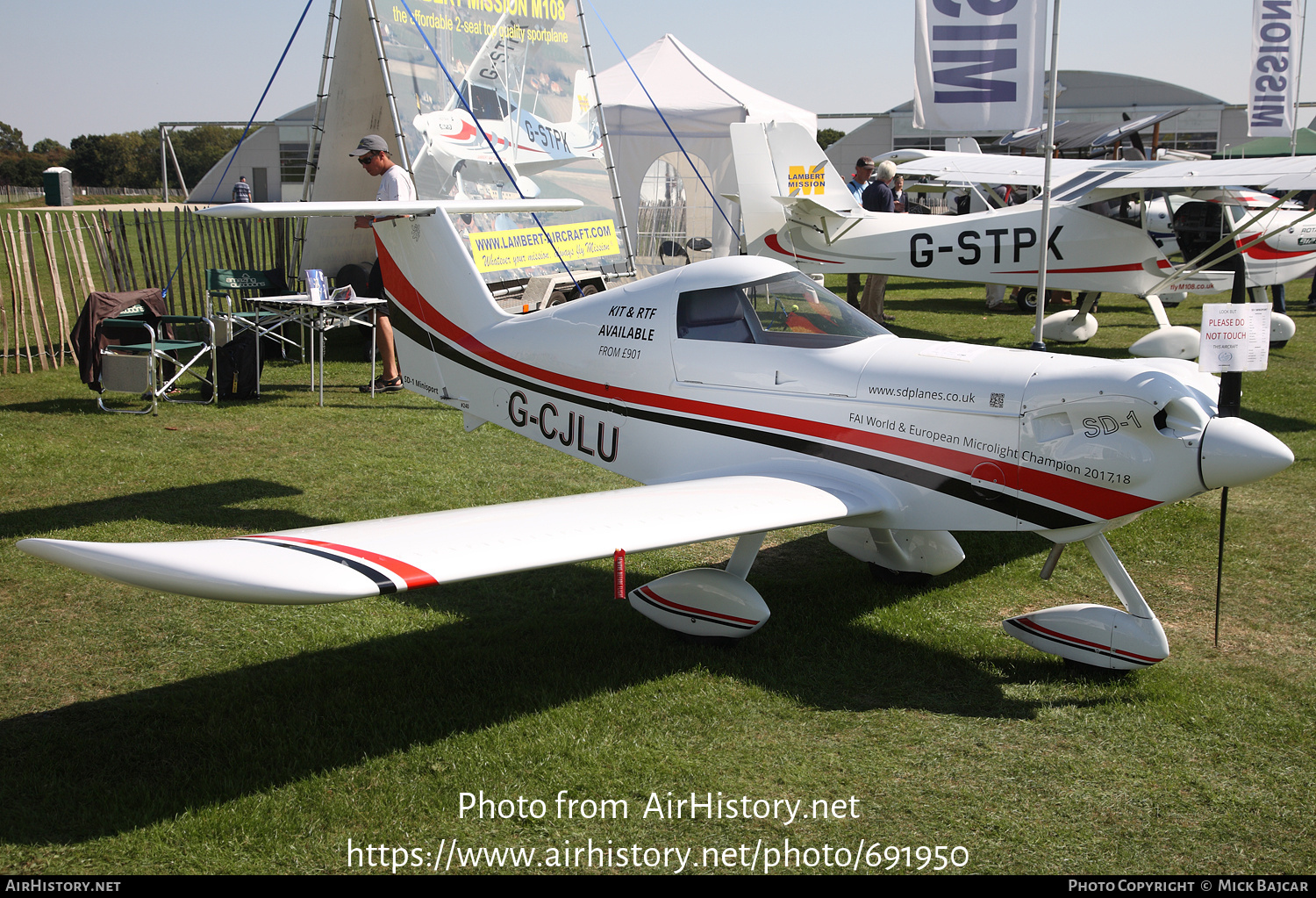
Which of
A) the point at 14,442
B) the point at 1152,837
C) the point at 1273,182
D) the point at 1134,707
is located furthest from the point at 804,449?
the point at 1273,182

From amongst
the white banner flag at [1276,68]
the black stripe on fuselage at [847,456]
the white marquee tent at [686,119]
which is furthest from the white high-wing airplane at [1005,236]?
the black stripe on fuselage at [847,456]

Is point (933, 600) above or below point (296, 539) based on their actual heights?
below

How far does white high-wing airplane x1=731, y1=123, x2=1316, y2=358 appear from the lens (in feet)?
40.1

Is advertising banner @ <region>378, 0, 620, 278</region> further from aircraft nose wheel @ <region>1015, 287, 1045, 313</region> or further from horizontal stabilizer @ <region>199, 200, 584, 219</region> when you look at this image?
aircraft nose wheel @ <region>1015, 287, 1045, 313</region>

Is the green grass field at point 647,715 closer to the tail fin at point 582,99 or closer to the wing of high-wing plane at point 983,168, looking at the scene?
the tail fin at point 582,99

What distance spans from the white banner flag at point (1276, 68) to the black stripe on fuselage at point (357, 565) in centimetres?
1962

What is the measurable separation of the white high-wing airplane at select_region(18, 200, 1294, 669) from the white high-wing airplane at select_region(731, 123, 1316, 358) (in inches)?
310

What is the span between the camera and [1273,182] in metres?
9.73

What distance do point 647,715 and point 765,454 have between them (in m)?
1.64

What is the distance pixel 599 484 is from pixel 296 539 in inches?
155

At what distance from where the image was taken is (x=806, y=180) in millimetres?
12922

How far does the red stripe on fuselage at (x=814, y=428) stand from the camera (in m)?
4.06

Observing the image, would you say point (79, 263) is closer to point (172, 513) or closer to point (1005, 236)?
point (172, 513)
